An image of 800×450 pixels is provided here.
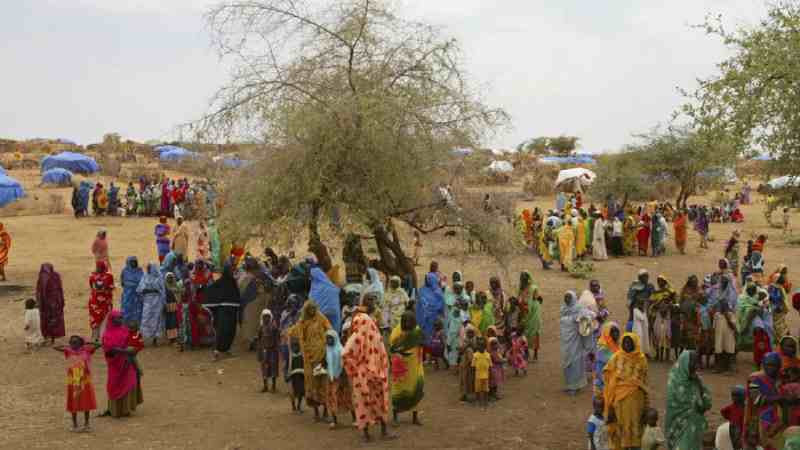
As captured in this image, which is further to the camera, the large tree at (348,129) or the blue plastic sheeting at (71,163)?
the blue plastic sheeting at (71,163)

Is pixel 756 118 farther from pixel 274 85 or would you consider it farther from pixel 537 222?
pixel 537 222

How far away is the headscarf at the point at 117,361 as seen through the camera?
384 inches

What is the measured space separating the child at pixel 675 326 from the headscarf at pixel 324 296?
4.69 meters

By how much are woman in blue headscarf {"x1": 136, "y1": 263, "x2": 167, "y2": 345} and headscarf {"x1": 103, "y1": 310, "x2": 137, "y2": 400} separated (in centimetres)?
356

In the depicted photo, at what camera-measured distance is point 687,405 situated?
25.1 ft

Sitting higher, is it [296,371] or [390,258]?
[390,258]

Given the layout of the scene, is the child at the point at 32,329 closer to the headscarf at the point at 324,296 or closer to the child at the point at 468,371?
the headscarf at the point at 324,296

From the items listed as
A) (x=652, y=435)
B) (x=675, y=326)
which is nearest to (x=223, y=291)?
(x=675, y=326)

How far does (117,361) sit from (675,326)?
7427 millimetres

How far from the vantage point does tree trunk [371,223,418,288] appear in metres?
14.6

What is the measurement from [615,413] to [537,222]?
16.2 meters

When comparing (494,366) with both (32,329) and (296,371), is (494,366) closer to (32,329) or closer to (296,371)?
(296,371)

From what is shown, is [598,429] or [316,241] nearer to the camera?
[598,429]

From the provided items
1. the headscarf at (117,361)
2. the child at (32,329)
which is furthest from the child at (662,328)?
the child at (32,329)
